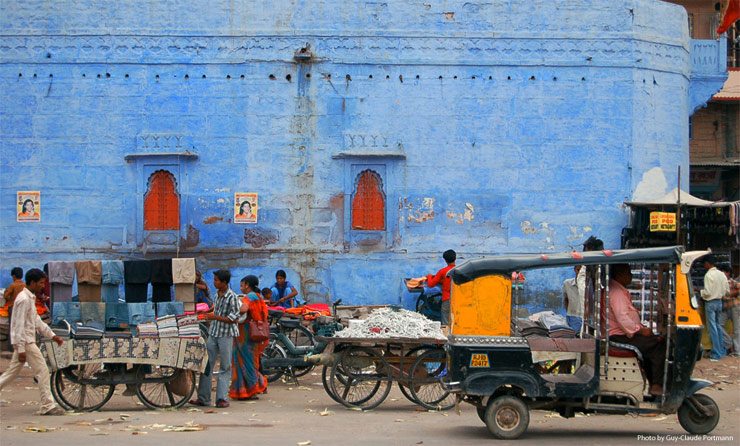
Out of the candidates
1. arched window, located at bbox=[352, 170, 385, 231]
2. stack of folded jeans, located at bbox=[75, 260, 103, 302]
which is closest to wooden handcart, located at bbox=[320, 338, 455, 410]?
stack of folded jeans, located at bbox=[75, 260, 103, 302]

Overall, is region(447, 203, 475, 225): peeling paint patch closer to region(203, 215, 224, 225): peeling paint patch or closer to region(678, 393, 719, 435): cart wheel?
region(203, 215, 224, 225): peeling paint patch

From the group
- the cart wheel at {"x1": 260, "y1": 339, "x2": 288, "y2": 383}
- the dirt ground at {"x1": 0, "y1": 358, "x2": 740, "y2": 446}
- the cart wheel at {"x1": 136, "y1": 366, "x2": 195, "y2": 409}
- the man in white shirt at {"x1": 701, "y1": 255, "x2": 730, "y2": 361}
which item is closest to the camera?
the dirt ground at {"x1": 0, "y1": 358, "x2": 740, "y2": 446}

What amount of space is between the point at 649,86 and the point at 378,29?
5.04 meters

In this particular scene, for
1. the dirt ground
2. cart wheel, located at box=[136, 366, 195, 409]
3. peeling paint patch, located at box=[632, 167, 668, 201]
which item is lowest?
the dirt ground

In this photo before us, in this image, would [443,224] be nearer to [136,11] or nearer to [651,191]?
[651,191]

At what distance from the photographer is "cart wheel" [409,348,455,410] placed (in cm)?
1200

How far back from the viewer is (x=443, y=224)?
19500mm

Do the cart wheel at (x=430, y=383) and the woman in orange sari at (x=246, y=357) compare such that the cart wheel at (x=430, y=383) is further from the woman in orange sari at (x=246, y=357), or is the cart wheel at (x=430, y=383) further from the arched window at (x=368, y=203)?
the arched window at (x=368, y=203)

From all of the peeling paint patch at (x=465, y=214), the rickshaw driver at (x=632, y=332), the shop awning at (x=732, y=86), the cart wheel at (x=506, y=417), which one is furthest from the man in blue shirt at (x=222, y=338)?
the shop awning at (x=732, y=86)

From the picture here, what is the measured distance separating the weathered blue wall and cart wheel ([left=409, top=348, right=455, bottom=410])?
726 cm

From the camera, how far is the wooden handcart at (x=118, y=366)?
11312 millimetres

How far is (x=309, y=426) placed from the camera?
34.8 feet

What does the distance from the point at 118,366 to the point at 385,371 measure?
2878mm

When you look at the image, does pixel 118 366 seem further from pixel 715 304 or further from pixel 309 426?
pixel 715 304
